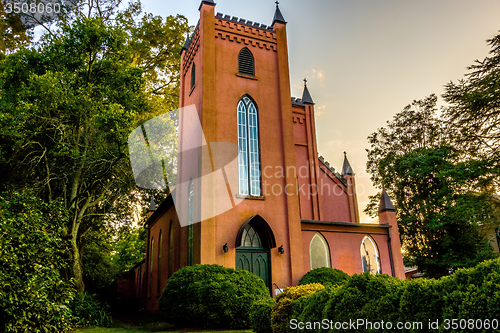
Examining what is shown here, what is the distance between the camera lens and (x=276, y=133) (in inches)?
583

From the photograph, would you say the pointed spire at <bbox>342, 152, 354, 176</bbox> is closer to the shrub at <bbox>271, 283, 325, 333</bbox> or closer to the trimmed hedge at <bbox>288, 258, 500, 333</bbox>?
the shrub at <bbox>271, 283, 325, 333</bbox>

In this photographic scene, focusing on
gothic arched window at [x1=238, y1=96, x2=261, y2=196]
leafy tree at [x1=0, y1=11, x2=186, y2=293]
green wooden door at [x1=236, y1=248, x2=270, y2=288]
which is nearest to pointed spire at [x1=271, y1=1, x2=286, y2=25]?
gothic arched window at [x1=238, y1=96, x2=261, y2=196]

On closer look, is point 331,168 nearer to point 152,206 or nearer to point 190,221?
point 190,221

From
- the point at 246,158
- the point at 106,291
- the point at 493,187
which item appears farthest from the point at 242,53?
the point at 106,291

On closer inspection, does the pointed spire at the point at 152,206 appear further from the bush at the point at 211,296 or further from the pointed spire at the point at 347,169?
the bush at the point at 211,296

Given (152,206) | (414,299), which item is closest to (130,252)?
(152,206)

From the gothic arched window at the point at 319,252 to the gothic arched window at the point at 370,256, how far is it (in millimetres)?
1816

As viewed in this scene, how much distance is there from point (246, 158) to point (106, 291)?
49.0ft

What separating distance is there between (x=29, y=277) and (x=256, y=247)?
Answer: 8.09m

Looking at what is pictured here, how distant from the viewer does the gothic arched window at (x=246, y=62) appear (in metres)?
15.3

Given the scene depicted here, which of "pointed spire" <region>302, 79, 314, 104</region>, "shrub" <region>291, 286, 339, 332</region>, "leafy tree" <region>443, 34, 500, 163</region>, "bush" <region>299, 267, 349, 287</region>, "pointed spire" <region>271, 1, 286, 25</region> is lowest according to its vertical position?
"shrub" <region>291, 286, 339, 332</region>

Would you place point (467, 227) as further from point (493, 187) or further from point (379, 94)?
point (379, 94)

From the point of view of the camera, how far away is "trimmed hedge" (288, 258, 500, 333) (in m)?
3.38

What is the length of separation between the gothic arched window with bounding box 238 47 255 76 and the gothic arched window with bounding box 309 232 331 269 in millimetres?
7759
